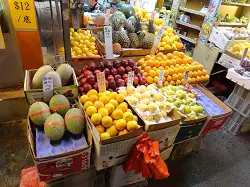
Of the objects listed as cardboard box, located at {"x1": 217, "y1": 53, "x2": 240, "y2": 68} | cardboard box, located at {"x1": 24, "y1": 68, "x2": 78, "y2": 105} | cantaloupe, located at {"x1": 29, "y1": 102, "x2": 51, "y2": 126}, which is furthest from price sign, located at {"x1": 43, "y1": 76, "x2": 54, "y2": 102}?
cardboard box, located at {"x1": 217, "y1": 53, "x2": 240, "y2": 68}

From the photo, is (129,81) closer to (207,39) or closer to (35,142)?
(35,142)

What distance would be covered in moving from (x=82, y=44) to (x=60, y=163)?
1663mm

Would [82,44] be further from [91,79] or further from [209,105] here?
[209,105]

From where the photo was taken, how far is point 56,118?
1451 millimetres

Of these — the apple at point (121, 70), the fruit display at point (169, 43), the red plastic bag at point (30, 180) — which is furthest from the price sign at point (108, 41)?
the red plastic bag at point (30, 180)

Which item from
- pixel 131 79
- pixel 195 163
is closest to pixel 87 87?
pixel 131 79

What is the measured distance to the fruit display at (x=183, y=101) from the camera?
1.84 metres

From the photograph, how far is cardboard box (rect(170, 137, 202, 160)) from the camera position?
7.19 feet

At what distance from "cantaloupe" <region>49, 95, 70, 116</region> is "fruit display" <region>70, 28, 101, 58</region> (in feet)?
2.75

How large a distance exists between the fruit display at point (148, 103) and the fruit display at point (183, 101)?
0.11 metres

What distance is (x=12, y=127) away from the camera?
2.55m

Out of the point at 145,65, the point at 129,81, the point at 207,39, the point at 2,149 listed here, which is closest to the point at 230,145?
the point at 145,65

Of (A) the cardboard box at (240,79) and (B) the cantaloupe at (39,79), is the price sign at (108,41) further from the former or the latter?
(A) the cardboard box at (240,79)

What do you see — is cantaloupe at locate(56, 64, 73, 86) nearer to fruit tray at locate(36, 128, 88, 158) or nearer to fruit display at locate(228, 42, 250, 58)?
fruit tray at locate(36, 128, 88, 158)
